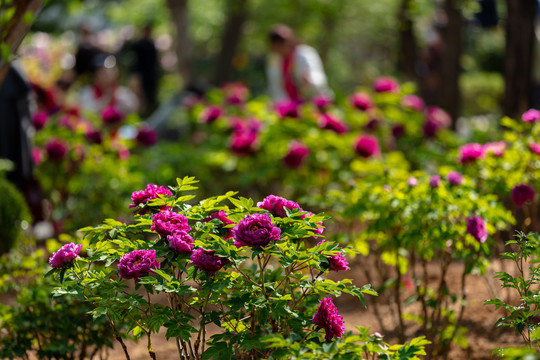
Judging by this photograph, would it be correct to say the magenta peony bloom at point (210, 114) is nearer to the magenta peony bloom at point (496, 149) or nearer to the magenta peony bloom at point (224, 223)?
the magenta peony bloom at point (496, 149)

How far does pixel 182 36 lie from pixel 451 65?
4.11 metres

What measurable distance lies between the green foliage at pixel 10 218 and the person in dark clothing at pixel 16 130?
2.71 ft

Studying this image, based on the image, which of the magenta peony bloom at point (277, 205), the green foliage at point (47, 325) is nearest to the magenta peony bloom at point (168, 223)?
the magenta peony bloom at point (277, 205)

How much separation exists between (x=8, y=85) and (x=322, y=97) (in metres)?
2.79

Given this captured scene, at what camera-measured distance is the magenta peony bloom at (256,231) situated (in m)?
2.33

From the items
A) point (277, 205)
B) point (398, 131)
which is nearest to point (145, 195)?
point (277, 205)

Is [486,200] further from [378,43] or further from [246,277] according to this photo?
[378,43]

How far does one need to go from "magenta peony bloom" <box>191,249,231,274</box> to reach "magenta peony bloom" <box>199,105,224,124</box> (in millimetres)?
4633

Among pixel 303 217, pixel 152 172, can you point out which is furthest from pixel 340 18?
pixel 303 217

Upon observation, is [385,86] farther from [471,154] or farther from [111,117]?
[471,154]

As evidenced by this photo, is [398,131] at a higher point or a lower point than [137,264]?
lower

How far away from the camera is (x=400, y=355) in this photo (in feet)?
7.76

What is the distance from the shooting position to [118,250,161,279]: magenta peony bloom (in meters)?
2.46

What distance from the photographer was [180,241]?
97.0 inches
